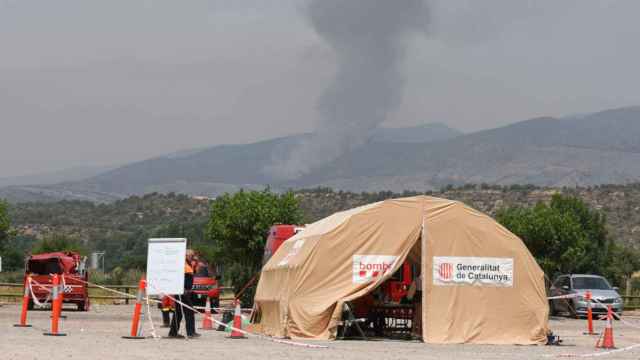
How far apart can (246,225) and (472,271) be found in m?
31.3

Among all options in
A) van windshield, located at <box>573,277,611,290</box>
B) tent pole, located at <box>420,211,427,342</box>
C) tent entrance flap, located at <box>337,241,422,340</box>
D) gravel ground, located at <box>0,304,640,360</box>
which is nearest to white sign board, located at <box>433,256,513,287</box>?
tent pole, located at <box>420,211,427,342</box>

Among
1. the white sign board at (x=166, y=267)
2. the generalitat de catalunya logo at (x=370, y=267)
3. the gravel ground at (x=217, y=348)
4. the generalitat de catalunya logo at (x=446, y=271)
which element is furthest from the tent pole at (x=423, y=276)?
the white sign board at (x=166, y=267)

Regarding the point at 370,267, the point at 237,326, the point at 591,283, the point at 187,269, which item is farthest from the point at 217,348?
the point at 591,283

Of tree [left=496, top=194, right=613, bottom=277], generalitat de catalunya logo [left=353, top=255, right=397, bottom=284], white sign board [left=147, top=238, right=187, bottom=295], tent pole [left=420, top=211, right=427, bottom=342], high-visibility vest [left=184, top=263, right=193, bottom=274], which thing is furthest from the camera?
tree [left=496, top=194, right=613, bottom=277]

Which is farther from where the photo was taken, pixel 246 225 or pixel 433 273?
pixel 246 225

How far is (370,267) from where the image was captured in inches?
1073

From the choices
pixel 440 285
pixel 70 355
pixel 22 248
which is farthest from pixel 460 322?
pixel 22 248

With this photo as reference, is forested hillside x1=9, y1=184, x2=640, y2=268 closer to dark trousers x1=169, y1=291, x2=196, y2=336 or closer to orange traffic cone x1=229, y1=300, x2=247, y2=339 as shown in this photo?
orange traffic cone x1=229, y1=300, x2=247, y2=339

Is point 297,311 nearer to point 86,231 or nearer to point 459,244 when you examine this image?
point 459,244

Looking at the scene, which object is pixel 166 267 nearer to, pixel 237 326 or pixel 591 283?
pixel 237 326

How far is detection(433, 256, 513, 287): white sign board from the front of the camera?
27203 millimetres

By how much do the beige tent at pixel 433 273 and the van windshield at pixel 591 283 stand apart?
18.9 m

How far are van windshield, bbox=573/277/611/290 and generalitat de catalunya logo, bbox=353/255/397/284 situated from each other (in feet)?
67.9

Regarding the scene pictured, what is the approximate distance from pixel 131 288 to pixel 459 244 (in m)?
31.5
